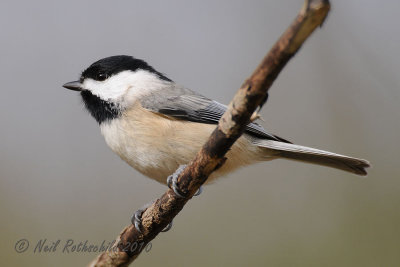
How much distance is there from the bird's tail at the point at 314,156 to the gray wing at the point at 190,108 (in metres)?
0.06

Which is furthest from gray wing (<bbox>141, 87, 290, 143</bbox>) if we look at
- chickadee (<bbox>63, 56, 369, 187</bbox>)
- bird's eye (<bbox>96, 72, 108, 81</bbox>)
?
bird's eye (<bbox>96, 72, 108, 81</bbox>)

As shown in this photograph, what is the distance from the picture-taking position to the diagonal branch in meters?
1.08

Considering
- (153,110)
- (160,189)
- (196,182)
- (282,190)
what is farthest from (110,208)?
(196,182)

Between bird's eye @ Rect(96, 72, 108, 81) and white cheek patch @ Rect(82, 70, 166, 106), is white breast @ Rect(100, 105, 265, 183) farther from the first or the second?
bird's eye @ Rect(96, 72, 108, 81)

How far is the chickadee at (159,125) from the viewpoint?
81.1 inches

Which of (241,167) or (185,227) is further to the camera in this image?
(185,227)

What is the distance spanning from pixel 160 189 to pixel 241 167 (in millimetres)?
1651

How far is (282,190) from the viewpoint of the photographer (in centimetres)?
354

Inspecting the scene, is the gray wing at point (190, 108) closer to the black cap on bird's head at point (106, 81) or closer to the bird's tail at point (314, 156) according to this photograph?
the bird's tail at point (314, 156)

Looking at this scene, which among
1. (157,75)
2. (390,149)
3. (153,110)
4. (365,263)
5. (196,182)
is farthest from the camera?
(390,149)

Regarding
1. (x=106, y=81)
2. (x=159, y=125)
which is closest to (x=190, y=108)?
(x=159, y=125)

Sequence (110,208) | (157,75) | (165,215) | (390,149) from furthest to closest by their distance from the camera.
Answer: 1. (110,208)
2. (390,149)
3. (157,75)
4. (165,215)

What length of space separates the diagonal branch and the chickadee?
1.23 feet

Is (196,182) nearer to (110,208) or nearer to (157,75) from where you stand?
(157,75)
